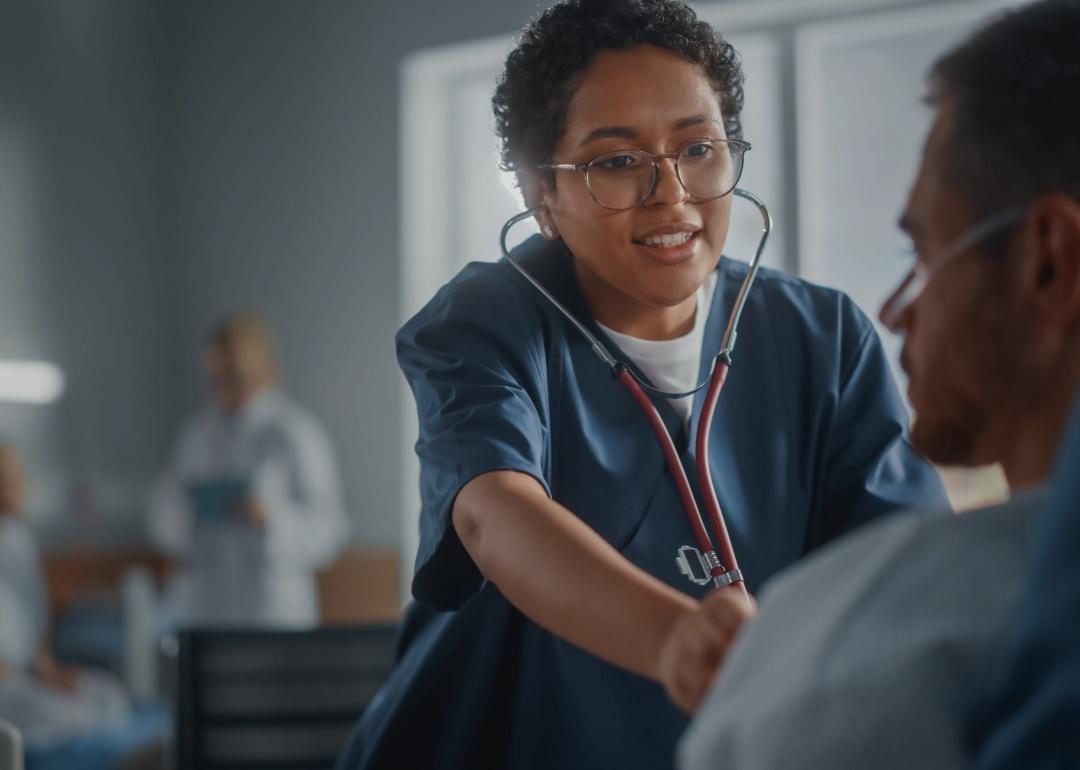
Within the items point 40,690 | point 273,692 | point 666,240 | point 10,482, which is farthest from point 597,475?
point 10,482

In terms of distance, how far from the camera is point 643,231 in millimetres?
1058

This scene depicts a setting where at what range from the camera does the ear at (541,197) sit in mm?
1147

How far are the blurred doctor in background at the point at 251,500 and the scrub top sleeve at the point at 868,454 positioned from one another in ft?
10.5

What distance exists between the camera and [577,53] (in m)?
1.09

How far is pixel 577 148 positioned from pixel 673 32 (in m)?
0.13

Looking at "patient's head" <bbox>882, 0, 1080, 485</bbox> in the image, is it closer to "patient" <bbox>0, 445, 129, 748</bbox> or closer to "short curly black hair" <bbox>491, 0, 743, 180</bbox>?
"short curly black hair" <bbox>491, 0, 743, 180</bbox>

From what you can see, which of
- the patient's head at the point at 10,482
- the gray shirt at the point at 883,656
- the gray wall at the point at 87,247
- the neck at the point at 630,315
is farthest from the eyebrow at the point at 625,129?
the gray wall at the point at 87,247

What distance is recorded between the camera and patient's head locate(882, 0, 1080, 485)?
0.62 metres

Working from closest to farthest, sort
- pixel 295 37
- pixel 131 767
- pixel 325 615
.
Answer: pixel 131 767
pixel 325 615
pixel 295 37

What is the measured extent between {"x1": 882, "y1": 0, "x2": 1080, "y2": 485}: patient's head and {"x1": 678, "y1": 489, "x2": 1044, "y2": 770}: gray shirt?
6.0 inches

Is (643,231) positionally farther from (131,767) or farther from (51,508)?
(51,508)

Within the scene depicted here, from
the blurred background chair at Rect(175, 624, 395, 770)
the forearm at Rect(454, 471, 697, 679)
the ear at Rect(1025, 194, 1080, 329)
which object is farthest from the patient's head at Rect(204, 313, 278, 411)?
the ear at Rect(1025, 194, 1080, 329)

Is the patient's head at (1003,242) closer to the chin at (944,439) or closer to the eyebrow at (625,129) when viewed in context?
the chin at (944,439)

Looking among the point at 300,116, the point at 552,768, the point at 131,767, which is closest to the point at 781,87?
the point at 300,116
